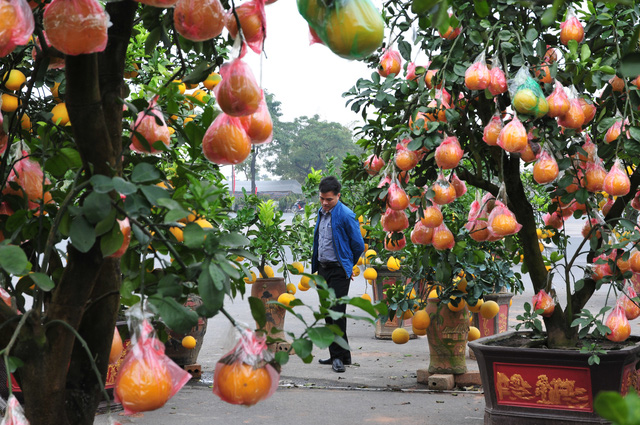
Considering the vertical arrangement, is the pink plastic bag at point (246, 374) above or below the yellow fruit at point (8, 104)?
below

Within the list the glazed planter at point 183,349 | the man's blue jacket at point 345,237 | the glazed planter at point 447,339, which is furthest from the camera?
the man's blue jacket at point 345,237

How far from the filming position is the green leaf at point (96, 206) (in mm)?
1243

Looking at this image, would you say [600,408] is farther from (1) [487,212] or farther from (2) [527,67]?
(1) [487,212]

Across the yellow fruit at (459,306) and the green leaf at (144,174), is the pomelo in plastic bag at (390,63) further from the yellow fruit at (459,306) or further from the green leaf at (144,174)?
the green leaf at (144,174)

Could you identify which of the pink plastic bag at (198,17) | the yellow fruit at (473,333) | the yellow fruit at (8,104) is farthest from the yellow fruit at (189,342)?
the pink plastic bag at (198,17)

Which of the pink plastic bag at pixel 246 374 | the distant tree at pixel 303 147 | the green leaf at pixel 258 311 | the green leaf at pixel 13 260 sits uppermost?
the distant tree at pixel 303 147

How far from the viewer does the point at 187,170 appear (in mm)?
1700

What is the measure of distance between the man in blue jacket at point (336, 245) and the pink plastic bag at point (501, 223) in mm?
3062

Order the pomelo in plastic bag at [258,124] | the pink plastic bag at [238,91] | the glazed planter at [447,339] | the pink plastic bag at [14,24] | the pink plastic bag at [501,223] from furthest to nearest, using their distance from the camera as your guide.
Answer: the glazed planter at [447,339] → the pink plastic bag at [501,223] → the pomelo in plastic bag at [258,124] → the pink plastic bag at [238,91] → the pink plastic bag at [14,24]

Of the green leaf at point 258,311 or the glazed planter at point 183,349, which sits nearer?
the green leaf at point 258,311

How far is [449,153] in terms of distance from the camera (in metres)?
3.27

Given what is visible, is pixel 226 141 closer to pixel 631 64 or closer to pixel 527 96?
pixel 631 64

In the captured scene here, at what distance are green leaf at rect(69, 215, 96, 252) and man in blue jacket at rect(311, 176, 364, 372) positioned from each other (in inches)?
205

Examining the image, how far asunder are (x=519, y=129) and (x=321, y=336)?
2.09 meters
